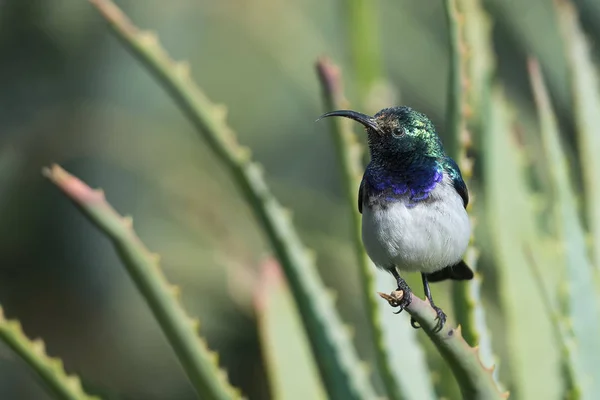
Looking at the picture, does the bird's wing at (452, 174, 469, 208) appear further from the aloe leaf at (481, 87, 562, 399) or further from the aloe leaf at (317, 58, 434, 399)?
the aloe leaf at (481, 87, 562, 399)

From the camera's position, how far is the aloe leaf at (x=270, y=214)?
124 cm

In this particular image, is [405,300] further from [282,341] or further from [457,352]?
[282,341]

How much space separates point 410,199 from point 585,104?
0.59 m

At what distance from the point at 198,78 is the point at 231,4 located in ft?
1.11

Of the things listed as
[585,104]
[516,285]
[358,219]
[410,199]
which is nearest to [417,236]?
[410,199]

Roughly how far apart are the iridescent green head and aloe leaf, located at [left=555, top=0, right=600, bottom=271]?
0.54 m

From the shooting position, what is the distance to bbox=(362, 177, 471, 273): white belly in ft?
3.15

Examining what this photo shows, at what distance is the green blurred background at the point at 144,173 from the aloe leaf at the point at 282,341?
1.31m

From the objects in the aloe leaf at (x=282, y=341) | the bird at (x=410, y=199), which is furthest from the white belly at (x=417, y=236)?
the aloe leaf at (x=282, y=341)

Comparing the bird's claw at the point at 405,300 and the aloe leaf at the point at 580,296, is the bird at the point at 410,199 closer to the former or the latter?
the bird's claw at the point at 405,300

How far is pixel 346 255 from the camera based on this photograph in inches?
104

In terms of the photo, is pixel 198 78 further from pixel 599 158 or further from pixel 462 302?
pixel 462 302

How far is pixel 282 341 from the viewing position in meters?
1.43

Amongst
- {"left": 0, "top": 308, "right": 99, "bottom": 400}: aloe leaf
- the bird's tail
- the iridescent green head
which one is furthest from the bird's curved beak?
{"left": 0, "top": 308, "right": 99, "bottom": 400}: aloe leaf
